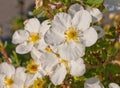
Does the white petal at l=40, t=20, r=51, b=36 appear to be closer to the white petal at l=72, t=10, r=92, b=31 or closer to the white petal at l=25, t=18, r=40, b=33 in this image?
the white petal at l=25, t=18, r=40, b=33

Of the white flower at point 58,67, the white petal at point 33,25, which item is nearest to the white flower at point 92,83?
the white flower at point 58,67

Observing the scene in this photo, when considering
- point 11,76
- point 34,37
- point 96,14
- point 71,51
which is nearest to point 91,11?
point 96,14

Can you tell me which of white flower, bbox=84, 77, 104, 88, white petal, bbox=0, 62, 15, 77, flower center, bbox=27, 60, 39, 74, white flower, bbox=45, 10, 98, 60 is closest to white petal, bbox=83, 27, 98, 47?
white flower, bbox=45, 10, 98, 60

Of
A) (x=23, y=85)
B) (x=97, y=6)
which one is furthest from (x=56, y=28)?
(x=23, y=85)

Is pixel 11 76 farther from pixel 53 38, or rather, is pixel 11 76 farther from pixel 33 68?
pixel 53 38

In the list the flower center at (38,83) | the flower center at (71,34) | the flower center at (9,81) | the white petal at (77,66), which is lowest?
the flower center at (9,81)

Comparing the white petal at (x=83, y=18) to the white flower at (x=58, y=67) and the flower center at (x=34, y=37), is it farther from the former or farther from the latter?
the flower center at (x=34, y=37)

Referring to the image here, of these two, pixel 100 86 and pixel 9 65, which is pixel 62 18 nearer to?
pixel 100 86
